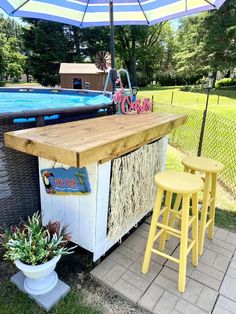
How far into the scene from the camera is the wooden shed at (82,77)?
46.0 feet

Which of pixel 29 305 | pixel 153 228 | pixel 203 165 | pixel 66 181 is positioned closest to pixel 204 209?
pixel 203 165

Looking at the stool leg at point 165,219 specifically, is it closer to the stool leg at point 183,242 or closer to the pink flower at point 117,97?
the stool leg at point 183,242

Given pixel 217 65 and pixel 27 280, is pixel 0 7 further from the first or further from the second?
pixel 217 65

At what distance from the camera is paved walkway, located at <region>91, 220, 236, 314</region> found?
67.7 inches

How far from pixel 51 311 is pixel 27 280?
277 millimetres

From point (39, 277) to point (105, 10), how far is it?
3258 mm

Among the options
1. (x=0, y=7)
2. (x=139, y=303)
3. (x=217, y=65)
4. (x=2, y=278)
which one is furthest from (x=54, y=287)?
(x=217, y=65)

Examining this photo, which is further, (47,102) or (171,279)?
(47,102)

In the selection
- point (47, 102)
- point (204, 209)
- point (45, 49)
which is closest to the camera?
point (204, 209)

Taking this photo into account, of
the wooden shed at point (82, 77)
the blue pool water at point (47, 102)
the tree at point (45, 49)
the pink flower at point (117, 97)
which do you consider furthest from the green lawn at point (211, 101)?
the tree at point (45, 49)

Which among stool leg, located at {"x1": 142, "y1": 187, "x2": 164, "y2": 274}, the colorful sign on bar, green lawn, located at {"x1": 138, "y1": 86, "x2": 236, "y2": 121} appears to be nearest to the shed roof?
green lawn, located at {"x1": 138, "y1": 86, "x2": 236, "y2": 121}

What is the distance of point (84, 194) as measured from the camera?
5.89ft

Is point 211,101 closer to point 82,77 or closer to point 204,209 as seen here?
point 82,77

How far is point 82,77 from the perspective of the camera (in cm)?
1426
